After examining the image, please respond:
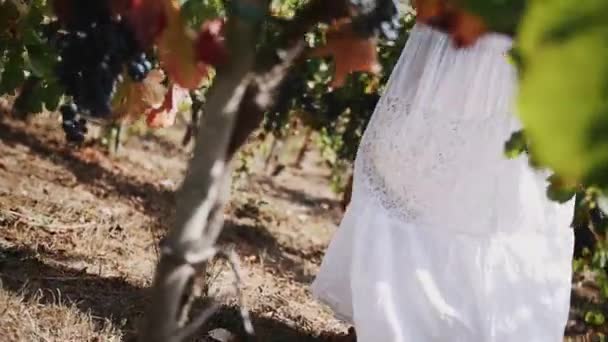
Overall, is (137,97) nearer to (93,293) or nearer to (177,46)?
(177,46)

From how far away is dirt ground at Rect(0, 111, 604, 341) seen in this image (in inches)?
100

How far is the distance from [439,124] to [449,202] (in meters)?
0.23

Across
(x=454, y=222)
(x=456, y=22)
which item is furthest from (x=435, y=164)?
(x=456, y=22)

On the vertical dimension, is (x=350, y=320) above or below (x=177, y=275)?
below

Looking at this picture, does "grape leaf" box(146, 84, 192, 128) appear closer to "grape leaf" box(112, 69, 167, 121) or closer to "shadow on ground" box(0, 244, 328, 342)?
"grape leaf" box(112, 69, 167, 121)

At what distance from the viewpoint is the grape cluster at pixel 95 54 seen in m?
1.02

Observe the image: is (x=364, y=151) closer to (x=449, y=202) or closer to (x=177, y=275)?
(x=449, y=202)

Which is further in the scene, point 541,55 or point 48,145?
point 48,145

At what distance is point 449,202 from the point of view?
2.37 metres

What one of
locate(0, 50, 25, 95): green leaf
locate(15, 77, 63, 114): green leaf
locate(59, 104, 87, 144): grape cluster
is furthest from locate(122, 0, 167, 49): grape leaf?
locate(59, 104, 87, 144): grape cluster

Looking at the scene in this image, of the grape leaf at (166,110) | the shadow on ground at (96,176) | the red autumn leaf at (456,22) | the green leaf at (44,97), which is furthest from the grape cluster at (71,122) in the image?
the shadow on ground at (96,176)

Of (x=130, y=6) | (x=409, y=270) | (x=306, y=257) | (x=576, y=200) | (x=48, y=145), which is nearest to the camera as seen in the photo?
(x=130, y=6)

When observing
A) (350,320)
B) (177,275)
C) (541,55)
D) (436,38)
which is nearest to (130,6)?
(177,275)

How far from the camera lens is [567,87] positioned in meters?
0.45
